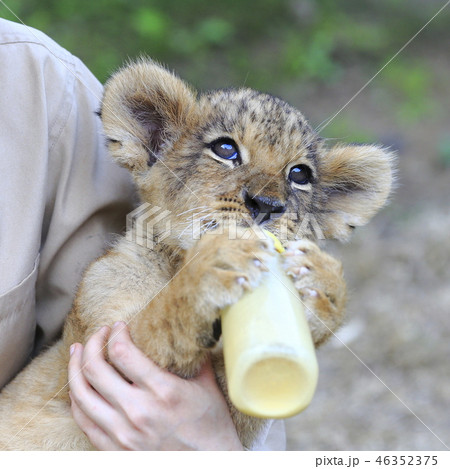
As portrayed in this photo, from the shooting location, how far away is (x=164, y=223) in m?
2.62

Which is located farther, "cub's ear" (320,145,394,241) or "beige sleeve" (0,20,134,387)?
"cub's ear" (320,145,394,241)

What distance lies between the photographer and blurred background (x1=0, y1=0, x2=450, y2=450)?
439 centimetres

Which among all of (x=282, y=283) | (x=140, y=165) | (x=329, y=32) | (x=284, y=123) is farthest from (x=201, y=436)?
(x=329, y=32)

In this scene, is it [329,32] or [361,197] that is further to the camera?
[329,32]

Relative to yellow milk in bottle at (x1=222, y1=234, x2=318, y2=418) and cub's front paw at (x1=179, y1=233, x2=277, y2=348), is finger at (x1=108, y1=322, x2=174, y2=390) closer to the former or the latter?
cub's front paw at (x1=179, y1=233, x2=277, y2=348)

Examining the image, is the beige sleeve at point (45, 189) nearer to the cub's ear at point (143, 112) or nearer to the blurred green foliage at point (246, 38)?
the cub's ear at point (143, 112)

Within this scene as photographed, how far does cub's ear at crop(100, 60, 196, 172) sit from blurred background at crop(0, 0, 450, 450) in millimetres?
2035

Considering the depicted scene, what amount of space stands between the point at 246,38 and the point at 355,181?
5.46m

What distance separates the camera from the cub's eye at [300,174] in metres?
2.66

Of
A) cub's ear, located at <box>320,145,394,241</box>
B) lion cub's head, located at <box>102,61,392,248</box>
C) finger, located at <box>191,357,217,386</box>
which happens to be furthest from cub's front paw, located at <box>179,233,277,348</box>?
cub's ear, located at <box>320,145,394,241</box>

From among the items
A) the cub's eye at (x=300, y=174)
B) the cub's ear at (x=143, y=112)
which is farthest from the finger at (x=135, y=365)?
the cub's eye at (x=300, y=174)

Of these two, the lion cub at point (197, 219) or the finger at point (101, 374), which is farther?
the finger at point (101, 374)
